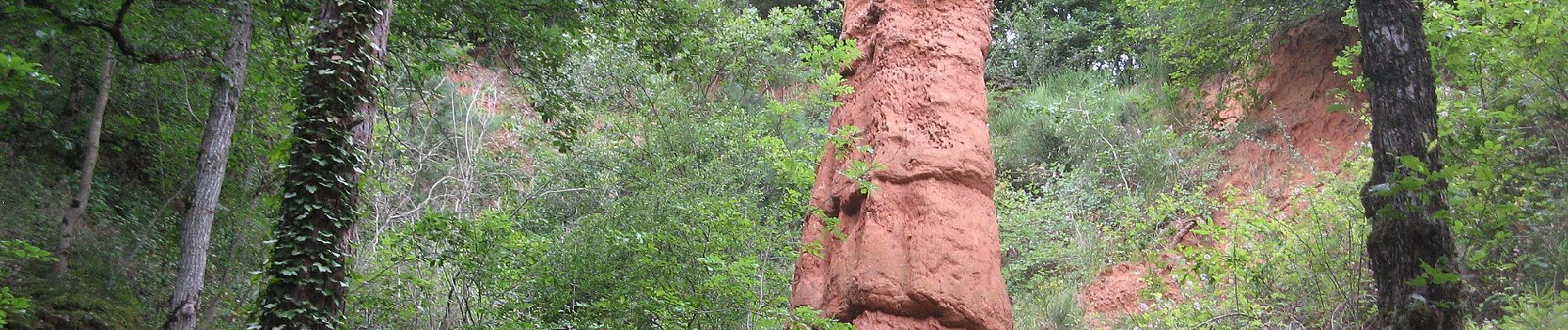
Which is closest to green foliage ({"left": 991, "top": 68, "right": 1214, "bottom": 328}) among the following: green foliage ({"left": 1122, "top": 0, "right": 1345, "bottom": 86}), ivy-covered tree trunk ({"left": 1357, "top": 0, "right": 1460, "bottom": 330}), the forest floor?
the forest floor

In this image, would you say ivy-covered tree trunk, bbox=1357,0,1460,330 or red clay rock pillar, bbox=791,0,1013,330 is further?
red clay rock pillar, bbox=791,0,1013,330

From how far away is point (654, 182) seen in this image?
9.63 metres

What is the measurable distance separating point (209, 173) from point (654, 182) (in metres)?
3.52

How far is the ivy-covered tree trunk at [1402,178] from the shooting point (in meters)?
4.30

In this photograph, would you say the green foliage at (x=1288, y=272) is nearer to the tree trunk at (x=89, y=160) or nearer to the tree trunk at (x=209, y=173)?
the tree trunk at (x=209, y=173)

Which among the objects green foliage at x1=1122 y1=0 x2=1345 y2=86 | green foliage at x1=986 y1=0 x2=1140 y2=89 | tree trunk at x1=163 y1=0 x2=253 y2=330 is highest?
green foliage at x1=986 y1=0 x2=1140 y2=89

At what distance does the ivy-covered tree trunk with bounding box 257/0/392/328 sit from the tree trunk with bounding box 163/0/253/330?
2.39m

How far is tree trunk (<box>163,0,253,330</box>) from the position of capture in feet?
23.1

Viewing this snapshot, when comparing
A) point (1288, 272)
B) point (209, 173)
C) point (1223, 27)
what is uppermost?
point (1223, 27)

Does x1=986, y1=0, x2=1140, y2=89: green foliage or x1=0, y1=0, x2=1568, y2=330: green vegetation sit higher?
x1=986, y1=0, x2=1140, y2=89: green foliage

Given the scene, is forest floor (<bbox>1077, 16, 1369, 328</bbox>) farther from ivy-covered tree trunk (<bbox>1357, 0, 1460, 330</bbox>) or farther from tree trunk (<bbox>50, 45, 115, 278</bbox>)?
tree trunk (<bbox>50, 45, 115, 278</bbox>)

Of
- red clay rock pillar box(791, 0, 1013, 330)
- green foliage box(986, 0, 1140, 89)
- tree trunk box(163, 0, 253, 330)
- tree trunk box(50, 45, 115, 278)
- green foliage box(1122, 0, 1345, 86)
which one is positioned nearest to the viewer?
red clay rock pillar box(791, 0, 1013, 330)

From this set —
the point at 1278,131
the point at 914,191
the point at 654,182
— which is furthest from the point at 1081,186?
the point at 914,191

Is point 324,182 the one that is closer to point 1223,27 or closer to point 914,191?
point 914,191
